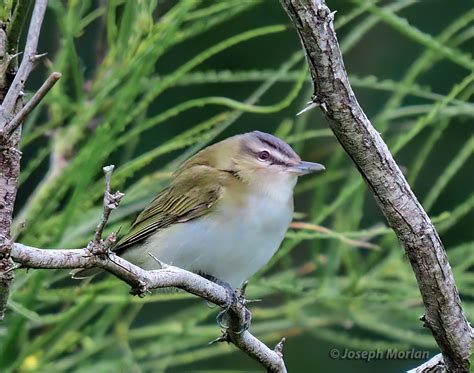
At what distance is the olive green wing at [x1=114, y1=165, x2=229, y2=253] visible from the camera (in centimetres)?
301

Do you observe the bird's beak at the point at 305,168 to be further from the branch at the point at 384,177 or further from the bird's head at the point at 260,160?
the branch at the point at 384,177

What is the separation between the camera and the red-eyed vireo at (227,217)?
2.91 meters

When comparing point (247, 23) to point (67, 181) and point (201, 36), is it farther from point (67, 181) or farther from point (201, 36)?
point (67, 181)

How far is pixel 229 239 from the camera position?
115 inches

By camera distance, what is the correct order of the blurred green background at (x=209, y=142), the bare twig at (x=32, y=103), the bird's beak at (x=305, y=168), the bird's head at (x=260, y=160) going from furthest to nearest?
the bird's head at (x=260, y=160)
the bird's beak at (x=305, y=168)
the blurred green background at (x=209, y=142)
the bare twig at (x=32, y=103)

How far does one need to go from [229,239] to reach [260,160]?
0.27 metres

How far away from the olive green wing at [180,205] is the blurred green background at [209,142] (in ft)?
0.16

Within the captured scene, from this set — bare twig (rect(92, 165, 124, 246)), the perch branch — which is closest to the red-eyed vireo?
the perch branch

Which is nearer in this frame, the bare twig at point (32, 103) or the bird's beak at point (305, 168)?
the bare twig at point (32, 103)

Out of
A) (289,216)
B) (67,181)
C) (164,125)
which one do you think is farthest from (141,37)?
(164,125)

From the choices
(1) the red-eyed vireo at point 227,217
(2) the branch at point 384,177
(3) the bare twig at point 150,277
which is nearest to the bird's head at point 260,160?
(1) the red-eyed vireo at point 227,217

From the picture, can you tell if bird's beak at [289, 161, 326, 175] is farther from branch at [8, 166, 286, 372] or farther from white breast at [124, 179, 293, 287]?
branch at [8, 166, 286, 372]

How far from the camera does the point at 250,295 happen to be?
3365 millimetres

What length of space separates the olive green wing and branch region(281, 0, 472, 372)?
1077mm
